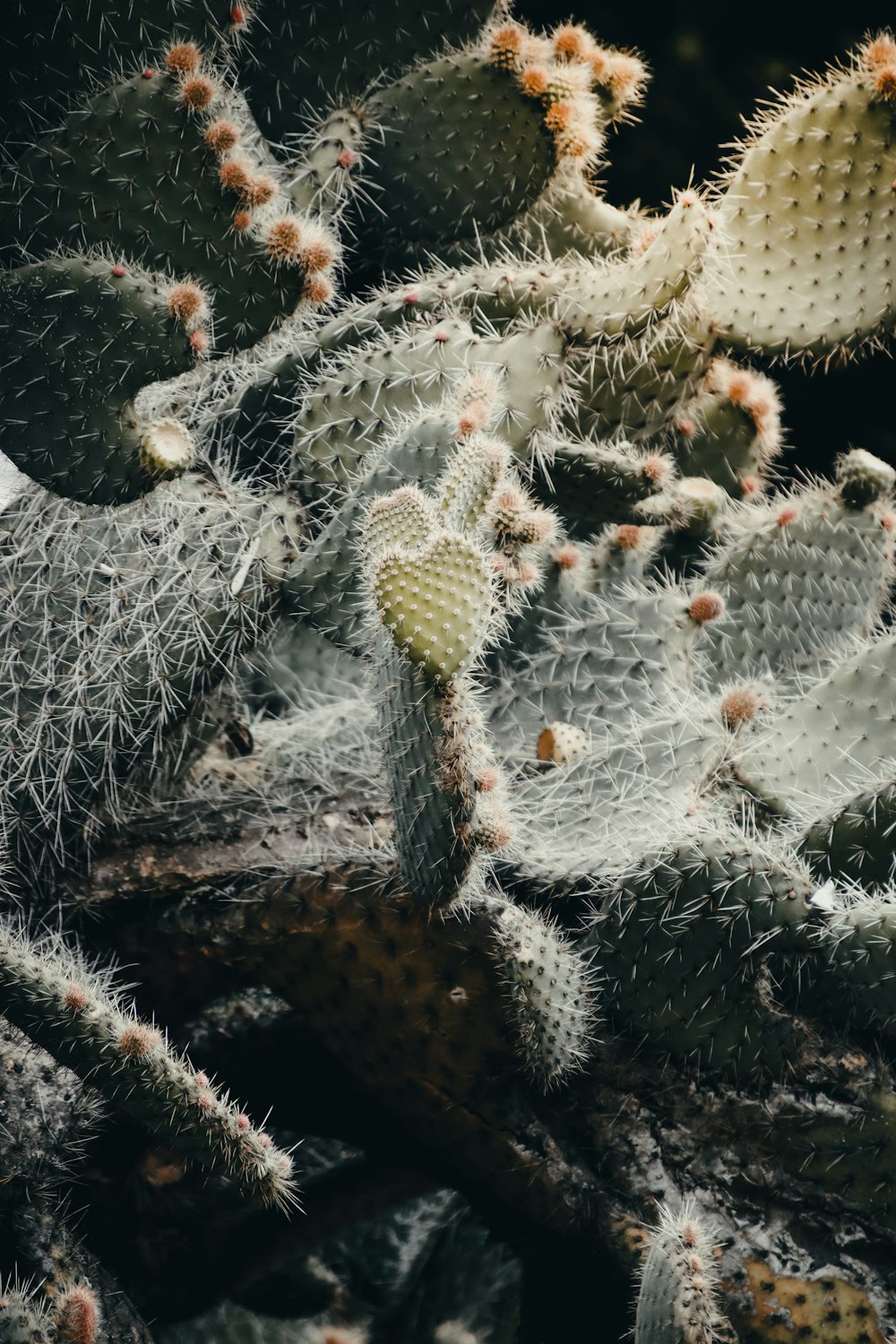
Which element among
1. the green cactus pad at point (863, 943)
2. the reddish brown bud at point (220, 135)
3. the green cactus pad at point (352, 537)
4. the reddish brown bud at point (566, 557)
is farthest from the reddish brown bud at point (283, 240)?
the green cactus pad at point (863, 943)

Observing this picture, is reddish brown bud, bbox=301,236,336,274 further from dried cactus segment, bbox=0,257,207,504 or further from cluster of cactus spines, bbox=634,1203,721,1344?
cluster of cactus spines, bbox=634,1203,721,1344

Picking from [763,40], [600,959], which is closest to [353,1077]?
[600,959]

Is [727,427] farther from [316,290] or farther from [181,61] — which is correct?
[181,61]

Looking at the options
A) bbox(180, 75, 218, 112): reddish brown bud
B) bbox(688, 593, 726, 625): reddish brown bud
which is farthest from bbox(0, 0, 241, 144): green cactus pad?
bbox(688, 593, 726, 625): reddish brown bud

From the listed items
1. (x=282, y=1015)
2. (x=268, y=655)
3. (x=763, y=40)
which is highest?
(x=763, y=40)

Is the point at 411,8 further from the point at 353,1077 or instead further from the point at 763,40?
the point at 353,1077

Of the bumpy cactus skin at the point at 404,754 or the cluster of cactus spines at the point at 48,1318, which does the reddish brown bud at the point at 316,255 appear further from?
the cluster of cactus spines at the point at 48,1318

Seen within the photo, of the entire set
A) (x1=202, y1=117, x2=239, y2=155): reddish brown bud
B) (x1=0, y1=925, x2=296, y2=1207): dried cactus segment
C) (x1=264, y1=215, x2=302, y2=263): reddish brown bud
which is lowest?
(x1=0, y1=925, x2=296, y2=1207): dried cactus segment

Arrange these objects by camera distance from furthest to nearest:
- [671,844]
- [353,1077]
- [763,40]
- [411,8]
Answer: [763,40] < [411,8] < [353,1077] < [671,844]
